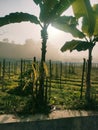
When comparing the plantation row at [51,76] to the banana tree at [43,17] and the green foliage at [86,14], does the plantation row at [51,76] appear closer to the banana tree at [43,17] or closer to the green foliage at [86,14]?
the banana tree at [43,17]

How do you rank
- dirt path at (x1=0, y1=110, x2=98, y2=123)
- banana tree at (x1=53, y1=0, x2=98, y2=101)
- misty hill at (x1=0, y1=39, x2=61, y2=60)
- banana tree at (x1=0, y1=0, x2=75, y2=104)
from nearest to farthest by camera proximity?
dirt path at (x1=0, y1=110, x2=98, y2=123)
banana tree at (x1=0, y1=0, x2=75, y2=104)
banana tree at (x1=53, y1=0, x2=98, y2=101)
misty hill at (x1=0, y1=39, x2=61, y2=60)

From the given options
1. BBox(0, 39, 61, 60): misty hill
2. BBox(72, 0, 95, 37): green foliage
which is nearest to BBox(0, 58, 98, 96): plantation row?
BBox(72, 0, 95, 37): green foliage

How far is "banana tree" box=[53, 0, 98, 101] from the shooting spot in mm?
9531

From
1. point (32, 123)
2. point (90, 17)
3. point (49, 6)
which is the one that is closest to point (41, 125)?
point (32, 123)

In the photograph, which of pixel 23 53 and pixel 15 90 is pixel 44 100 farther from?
pixel 23 53

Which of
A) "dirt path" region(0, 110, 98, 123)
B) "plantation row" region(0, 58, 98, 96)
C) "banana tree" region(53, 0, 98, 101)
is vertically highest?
"banana tree" region(53, 0, 98, 101)

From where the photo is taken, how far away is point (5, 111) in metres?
7.35

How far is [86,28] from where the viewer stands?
9805 millimetres

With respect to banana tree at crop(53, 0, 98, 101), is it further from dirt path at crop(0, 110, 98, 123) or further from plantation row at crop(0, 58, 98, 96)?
dirt path at crop(0, 110, 98, 123)

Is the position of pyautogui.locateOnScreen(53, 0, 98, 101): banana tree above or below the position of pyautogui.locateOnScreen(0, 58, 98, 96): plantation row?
above

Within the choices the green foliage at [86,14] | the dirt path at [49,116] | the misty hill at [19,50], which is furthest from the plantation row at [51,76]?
the misty hill at [19,50]

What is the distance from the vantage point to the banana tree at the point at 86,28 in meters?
9.53

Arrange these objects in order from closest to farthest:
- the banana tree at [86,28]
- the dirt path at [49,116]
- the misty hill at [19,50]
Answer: the dirt path at [49,116]
the banana tree at [86,28]
the misty hill at [19,50]

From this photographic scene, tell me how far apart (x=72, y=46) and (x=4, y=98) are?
291cm
